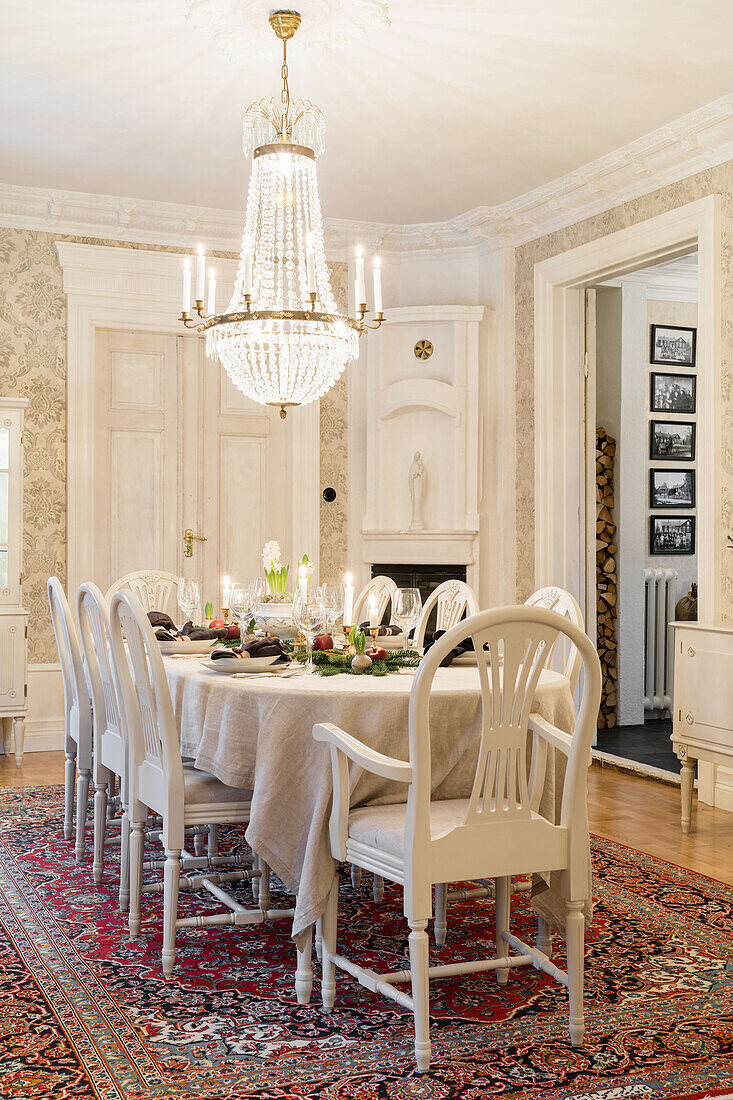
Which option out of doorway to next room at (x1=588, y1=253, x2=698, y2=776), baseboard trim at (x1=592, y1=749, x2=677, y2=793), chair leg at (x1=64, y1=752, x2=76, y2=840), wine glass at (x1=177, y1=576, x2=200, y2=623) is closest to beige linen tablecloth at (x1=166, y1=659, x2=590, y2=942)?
wine glass at (x1=177, y1=576, x2=200, y2=623)

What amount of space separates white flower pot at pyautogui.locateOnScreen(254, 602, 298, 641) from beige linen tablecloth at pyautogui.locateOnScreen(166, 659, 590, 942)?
0.73 m

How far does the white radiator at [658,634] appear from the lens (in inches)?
275

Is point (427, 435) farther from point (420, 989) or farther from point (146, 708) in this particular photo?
point (420, 989)

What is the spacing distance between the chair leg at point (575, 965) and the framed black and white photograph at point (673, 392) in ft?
16.4

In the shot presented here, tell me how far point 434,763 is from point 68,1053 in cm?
108

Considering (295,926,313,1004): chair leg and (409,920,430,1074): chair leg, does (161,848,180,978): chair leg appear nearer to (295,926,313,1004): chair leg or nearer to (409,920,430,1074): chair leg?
(295,926,313,1004): chair leg

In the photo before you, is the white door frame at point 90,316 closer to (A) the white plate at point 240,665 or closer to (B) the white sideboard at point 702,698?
(A) the white plate at point 240,665

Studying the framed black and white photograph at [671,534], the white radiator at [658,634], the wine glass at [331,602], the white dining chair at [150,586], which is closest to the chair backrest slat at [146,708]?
the wine glass at [331,602]

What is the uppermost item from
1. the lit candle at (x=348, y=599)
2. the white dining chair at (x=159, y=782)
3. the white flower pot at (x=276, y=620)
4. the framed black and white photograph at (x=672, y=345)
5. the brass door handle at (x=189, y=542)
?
the framed black and white photograph at (x=672, y=345)

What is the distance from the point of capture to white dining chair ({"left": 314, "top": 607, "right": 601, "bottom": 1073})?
232 centimetres

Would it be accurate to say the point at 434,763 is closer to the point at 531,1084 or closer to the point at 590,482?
the point at 531,1084

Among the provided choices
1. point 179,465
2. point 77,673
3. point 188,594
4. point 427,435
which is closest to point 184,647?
point 188,594

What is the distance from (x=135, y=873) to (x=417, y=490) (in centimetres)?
388

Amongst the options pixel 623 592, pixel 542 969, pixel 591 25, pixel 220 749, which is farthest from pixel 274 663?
pixel 623 592
